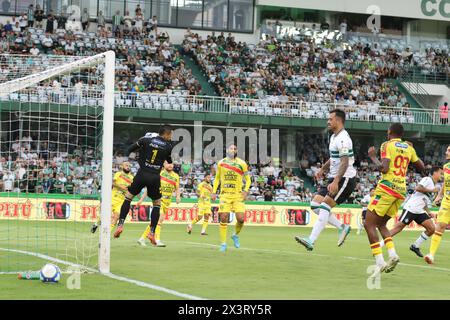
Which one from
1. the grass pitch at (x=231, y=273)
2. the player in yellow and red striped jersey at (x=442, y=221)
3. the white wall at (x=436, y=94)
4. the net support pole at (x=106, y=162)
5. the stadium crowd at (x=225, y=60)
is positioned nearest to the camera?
the grass pitch at (x=231, y=273)

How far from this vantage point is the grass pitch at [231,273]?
1124 centimetres

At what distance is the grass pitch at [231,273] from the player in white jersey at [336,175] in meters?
0.76

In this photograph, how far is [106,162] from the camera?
13.0 meters

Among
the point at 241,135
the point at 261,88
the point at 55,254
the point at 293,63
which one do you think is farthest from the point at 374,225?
the point at 293,63

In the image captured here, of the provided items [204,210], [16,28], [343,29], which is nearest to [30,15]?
[16,28]

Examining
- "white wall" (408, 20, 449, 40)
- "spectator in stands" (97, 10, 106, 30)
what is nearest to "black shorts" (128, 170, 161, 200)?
"spectator in stands" (97, 10, 106, 30)

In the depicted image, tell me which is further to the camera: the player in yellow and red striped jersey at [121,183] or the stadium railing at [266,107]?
the stadium railing at [266,107]

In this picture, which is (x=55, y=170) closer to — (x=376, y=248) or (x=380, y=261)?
(x=376, y=248)

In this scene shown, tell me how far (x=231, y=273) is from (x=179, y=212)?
22109 mm

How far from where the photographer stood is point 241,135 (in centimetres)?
4519

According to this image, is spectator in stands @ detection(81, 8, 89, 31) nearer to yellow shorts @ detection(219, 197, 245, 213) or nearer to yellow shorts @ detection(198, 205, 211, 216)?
yellow shorts @ detection(198, 205, 211, 216)

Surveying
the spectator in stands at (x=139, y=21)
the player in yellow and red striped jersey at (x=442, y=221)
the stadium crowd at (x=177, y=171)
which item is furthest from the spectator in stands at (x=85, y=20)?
the player in yellow and red striped jersey at (x=442, y=221)

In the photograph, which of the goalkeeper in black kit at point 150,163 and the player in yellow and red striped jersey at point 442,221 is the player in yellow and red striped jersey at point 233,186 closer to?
the goalkeeper in black kit at point 150,163

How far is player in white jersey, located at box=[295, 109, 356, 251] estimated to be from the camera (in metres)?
15.3
